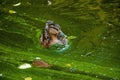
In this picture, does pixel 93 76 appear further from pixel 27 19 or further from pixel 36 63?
pixel 27 19

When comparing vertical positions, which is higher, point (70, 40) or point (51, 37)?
point (51, 37)

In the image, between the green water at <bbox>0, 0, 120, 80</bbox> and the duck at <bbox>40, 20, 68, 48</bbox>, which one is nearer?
the green water at <bbox>0, 0, 120, 80</bbox>

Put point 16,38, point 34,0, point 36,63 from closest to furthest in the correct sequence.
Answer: point 36,63
point 16,38
point 34,0

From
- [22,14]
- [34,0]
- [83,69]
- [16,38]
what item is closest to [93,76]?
[83,69]

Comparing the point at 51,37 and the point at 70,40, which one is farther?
the point at 70,40

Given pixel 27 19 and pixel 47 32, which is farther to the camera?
pixel 27 19

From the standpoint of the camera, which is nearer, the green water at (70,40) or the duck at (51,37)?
the green water at (70,40)

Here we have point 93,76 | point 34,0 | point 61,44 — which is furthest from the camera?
point 34,0
